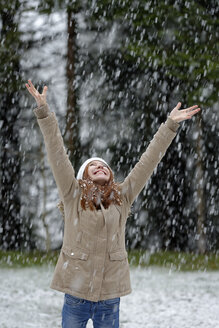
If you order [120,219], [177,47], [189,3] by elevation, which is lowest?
[120,219]

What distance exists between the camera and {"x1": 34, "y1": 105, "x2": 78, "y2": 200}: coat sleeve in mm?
2787

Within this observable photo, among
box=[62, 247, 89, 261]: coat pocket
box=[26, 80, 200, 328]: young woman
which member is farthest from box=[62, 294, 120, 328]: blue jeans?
box=[62, 247, 89, 261]: coat pocket

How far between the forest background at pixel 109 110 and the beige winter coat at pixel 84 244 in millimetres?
8234

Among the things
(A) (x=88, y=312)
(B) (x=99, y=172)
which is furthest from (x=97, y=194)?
(A) (x=88, y=312)

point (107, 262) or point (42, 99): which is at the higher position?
point (42, 99)

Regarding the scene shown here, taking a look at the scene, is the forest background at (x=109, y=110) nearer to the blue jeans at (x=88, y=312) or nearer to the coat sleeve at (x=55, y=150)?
the coat sleeve at (x=55, y=150)

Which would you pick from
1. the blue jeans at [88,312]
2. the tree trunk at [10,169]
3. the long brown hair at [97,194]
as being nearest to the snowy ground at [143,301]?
the blue jeans at [88,312]

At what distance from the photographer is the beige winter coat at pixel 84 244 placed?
2.71 meters

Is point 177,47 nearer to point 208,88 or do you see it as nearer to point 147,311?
point 208,88

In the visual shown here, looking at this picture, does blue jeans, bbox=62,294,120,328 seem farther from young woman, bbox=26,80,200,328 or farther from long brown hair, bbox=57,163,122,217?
long brown hair, bbox=57,163,122,217

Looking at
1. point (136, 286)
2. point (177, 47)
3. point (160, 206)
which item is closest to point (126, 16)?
point (177, 47)

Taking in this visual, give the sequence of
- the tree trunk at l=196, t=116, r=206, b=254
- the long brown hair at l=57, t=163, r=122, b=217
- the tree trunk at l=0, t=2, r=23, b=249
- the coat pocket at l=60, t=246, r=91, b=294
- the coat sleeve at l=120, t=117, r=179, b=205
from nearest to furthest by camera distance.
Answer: the coat pocket at l=60, t=246, r=91, b=294 → the long brown hair at l=57, t=163, r=122, b=217 → the coat sleeve at l=120, t=117, r=179, b=205 → the tree trunk at l=196, t=116, r=206, b=254 → the tree trunk at l=0, t=2, r=23, b=249

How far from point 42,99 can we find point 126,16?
9304mm

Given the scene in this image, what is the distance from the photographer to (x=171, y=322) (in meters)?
5.24
